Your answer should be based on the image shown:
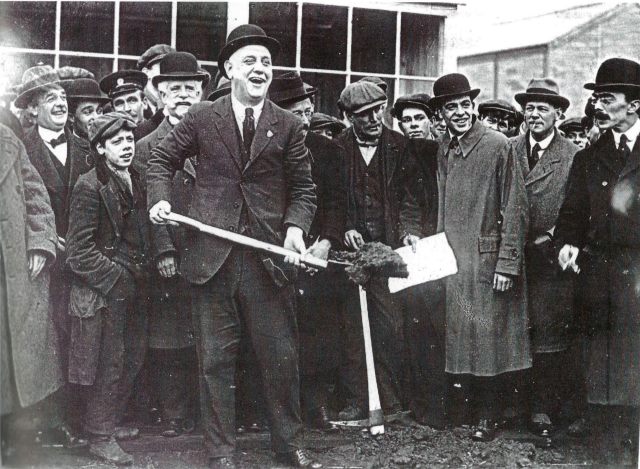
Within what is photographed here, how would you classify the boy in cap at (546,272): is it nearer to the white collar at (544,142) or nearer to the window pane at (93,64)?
the white collar at (544,142)

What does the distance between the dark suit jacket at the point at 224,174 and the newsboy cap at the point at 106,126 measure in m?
0.31

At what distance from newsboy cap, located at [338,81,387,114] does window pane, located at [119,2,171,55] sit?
4.18 feet

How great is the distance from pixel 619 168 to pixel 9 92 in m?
3.73

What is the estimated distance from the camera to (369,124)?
4805 mm

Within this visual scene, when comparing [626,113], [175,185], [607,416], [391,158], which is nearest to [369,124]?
[391,158]

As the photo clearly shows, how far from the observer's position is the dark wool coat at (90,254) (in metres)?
4.29

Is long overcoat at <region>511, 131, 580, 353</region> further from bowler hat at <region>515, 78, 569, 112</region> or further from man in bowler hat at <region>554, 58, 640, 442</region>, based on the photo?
bowler hat at <region>515, 78, 569, 112</region>

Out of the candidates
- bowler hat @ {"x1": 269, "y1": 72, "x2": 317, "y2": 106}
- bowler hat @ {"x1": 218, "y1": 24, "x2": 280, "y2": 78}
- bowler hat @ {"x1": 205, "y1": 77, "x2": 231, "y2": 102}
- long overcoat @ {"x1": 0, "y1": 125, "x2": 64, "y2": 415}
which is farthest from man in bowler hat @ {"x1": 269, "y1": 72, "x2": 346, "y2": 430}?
long overcoat @ {"x1": 0, "y1": 125, "x2": 64, "y2": 415}

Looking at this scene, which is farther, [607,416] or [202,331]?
[607,416]

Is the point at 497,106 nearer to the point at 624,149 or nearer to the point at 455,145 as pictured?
the point at 455,145

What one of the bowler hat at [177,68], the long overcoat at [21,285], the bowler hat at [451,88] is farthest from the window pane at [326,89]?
the long overcoat at [21,285]

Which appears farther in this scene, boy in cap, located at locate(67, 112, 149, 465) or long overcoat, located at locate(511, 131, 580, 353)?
long overcoat, located at locate(511, 131, 580, 353)

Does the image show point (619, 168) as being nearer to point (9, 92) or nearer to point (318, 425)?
point (318, 425)

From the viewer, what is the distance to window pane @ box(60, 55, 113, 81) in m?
4.79
